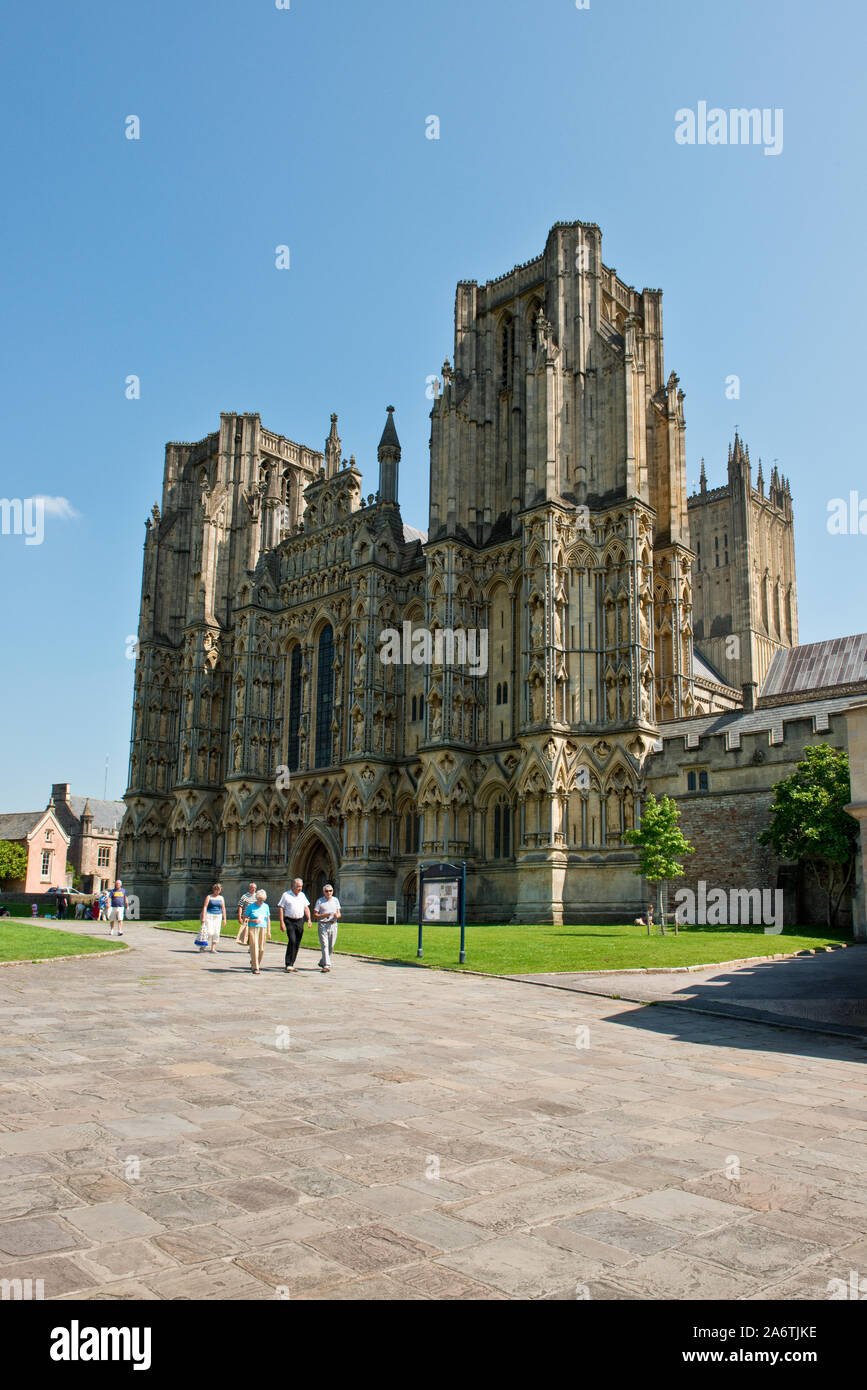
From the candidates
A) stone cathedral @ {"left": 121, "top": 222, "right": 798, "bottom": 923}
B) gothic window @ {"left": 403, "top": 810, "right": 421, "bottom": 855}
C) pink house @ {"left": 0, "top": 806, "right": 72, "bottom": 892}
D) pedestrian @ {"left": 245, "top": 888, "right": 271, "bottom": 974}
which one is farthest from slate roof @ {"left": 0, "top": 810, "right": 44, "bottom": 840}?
pedestrian @ {"left": 245, "top": 888, "right": 271, "bottom": 974}

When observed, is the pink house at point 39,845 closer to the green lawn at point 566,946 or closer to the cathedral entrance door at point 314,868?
the cathedral entrance door at point 314,868

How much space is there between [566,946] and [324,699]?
2897 cm

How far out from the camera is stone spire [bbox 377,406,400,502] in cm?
4934

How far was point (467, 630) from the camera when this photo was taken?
42969 millimetres

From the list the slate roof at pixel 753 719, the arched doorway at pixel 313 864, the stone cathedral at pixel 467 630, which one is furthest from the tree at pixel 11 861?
the slate roof at pixel 753 719

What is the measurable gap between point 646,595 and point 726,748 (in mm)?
7543

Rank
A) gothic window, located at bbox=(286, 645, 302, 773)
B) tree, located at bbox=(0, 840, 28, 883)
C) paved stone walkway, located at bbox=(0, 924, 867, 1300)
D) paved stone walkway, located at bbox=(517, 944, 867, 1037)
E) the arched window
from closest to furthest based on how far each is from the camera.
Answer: paved stone walkway, located at bbox=(0, 924, 867, 1300)
paved stone walkway, located at bbox=(517, 944, 867, 1037)
the arched window
gothic window, located at bbox=(286, 645, 302, 773)
tree, located at bbox=(0, 840, 28, 883)

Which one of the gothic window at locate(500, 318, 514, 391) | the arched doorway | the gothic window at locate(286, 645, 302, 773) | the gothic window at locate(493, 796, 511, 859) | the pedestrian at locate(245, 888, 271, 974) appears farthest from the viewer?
the gothic window at locate(286, 645, 302, 773)

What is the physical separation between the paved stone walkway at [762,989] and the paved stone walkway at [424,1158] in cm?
126

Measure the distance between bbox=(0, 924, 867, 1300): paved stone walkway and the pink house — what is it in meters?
77.8

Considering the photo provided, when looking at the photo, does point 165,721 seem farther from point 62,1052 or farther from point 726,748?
point 62,1052

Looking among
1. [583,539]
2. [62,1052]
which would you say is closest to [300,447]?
[583,539]

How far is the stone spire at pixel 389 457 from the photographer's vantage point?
49.3 m

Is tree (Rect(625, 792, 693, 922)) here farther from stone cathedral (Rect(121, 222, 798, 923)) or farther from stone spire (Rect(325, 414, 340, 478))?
stone spire (Rect(325, 414, 340, 478))
